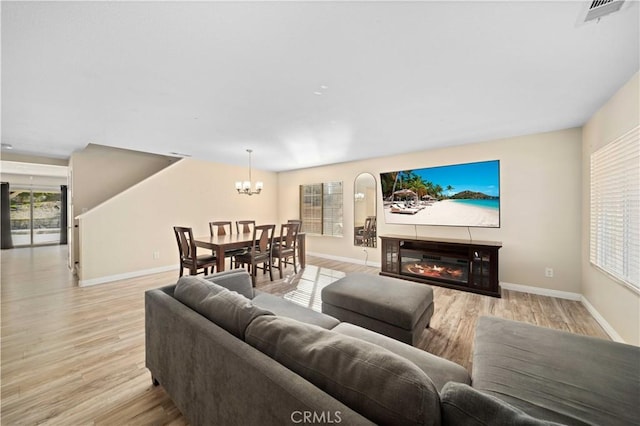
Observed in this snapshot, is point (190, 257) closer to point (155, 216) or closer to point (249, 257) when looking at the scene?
point (249, 257)

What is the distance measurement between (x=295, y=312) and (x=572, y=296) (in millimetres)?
3872

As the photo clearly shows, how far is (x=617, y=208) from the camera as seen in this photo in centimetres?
232

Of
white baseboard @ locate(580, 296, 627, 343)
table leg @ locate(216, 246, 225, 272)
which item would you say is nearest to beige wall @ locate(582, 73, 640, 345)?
white baseboard @ locate(580, 296, 627, 343)

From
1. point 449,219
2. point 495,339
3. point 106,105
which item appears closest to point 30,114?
point 106,105

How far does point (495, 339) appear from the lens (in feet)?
4.75

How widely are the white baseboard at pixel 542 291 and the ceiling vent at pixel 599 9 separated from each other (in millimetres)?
3401

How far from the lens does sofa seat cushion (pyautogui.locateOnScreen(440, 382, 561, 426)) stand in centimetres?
57

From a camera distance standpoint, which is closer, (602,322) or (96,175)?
(602,322)

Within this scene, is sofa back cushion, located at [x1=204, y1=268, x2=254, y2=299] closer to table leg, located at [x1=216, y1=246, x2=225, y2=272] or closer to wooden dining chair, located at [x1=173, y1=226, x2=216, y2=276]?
table leg, located at [x1=216, y1=246, x2=225, y2=272]

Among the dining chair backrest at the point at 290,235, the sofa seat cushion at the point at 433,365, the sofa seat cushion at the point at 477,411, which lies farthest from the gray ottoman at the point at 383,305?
the dining chair backrest at the point at 290,235

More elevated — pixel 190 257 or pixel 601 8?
pixel 601 8

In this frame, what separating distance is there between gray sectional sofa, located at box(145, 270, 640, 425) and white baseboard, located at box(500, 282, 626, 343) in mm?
1592

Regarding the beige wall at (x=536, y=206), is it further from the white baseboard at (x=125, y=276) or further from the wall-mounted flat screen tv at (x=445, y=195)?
the white baseboard at (x=125, y=276)

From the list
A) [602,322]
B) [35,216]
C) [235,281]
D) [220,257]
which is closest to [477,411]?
[235,281]
